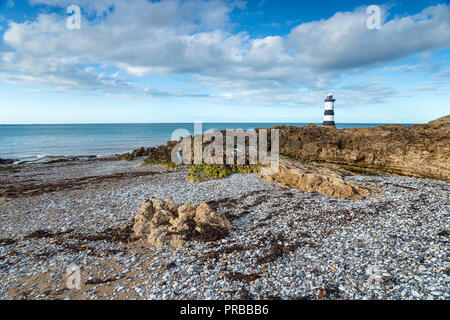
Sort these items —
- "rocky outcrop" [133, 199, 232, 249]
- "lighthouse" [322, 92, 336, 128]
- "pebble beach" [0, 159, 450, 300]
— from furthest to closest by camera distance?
"lighthouse" [322, 92, 336, 128] < "rocky outcrop" [133, 199, 232, 249] < "pebble beach" [0, 159, 450, 300]

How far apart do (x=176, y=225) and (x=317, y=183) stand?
10084 mm

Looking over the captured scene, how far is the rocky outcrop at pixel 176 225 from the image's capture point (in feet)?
31.0

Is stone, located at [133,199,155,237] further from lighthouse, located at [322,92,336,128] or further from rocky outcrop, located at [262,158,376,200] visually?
lighthouse, located at [322,92,336,128]

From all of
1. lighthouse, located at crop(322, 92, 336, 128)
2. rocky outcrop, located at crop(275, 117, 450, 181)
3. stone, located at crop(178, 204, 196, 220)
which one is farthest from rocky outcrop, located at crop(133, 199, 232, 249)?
lighthouse, located at crop(322, 92, 336, 128)

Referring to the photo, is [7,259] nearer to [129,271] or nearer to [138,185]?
[129,271]

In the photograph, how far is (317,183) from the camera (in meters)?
15.7

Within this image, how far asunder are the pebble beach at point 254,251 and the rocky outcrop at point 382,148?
462 centimetres

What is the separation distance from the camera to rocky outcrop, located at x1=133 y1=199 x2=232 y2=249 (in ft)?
31.0

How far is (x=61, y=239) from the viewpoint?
10125 mm

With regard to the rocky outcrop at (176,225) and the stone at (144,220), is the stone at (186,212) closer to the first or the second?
the rocky outcrop at (176,225)

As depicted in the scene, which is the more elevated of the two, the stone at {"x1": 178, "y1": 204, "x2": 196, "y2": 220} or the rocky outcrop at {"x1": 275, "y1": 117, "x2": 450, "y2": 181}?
the rocky outcrop at {"x1": 275, "y1": 117, "x2": 450, "y2": 181}

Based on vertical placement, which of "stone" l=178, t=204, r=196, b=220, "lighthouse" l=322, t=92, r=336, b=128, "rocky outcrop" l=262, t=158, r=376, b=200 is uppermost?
"lighthouse" l=322, t=92, r=336, b=128

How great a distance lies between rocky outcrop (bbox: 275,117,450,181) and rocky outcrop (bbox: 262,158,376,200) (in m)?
7.86
